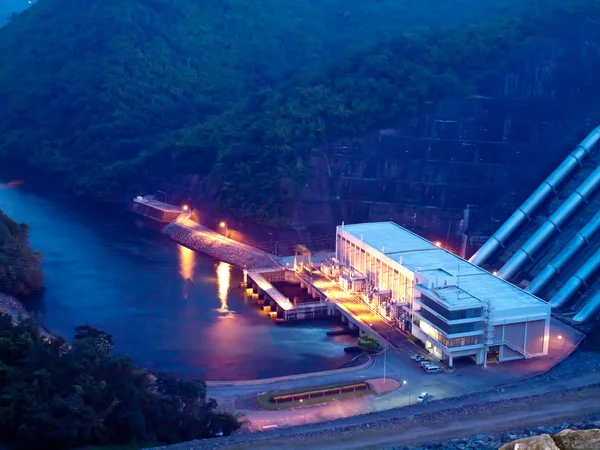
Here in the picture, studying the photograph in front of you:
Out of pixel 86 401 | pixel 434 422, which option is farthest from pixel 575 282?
pixel 86 401

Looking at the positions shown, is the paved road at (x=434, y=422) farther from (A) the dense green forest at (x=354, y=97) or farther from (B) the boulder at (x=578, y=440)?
(A) the dense green forest at (x=354, y=97)

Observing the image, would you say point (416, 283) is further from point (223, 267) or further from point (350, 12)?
point (350, 12)

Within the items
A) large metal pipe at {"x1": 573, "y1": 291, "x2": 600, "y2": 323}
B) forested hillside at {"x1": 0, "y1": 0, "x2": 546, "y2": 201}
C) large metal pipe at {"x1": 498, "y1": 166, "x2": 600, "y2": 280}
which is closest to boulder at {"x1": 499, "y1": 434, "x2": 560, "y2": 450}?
large metal pipe at {"x1": 573, "y1": 291, "x2": 600, "y2": 323}

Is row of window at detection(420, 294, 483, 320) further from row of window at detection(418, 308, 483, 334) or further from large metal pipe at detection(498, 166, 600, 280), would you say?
large metal pipe at detection(498, 166, 600, 280)

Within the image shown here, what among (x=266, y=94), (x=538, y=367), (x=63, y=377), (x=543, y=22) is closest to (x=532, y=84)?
(x=543, y=22)

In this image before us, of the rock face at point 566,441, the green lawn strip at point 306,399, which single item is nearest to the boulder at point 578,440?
the rock face at point 566,441

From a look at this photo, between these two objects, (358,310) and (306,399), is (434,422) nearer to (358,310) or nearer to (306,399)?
(306,399)
